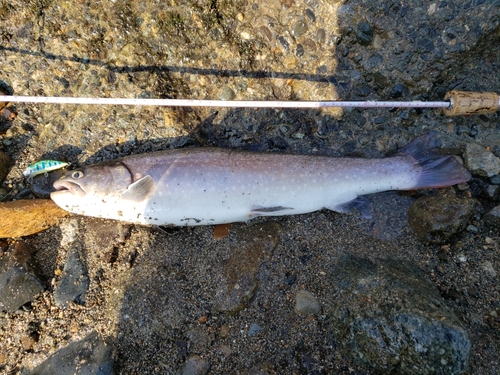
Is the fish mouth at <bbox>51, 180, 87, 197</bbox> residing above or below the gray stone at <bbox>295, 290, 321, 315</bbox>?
above

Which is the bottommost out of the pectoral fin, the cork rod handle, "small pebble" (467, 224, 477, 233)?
"small pebble" (467, 224, 477, 233)

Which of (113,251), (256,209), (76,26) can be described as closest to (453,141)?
(256,209)

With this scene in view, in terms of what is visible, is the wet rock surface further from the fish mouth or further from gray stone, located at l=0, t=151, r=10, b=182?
the fish mouth

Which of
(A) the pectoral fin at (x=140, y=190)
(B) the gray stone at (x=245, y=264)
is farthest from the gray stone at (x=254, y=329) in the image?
(A) the pectoral fin at (x=140, y=190)

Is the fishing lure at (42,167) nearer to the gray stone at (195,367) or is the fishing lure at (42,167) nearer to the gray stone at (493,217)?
the gray stone at (195,367)

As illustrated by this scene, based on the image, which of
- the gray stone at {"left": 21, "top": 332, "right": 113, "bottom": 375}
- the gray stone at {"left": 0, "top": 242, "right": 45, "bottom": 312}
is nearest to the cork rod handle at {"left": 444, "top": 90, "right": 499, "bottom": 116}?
the gray stone at {"left": 21, "top": 332, "right": 113, "bottom": 375}

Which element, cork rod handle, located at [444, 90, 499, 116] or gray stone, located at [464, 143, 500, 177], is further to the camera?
gray stone, located at [464, 143, 500, 177]

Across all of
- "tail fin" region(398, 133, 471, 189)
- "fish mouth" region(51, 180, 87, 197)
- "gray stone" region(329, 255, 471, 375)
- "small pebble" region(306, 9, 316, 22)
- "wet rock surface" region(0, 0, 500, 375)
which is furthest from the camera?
"small pebble" region(306, 9, 316, 22)

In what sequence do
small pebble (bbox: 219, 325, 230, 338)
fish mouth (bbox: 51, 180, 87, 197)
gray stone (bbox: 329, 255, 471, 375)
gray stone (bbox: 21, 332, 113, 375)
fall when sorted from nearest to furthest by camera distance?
1. gray stone (bbox: 329, 255, 471, 375)
2. gray stone (bbox: 21, 332, 113, 375)
3. small pebble (bbox: 219, 325, 230, 338)
4. fish mouth (bbox: 51, 180, 87, 197)

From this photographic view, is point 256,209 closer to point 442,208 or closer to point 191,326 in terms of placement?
point 191,326
